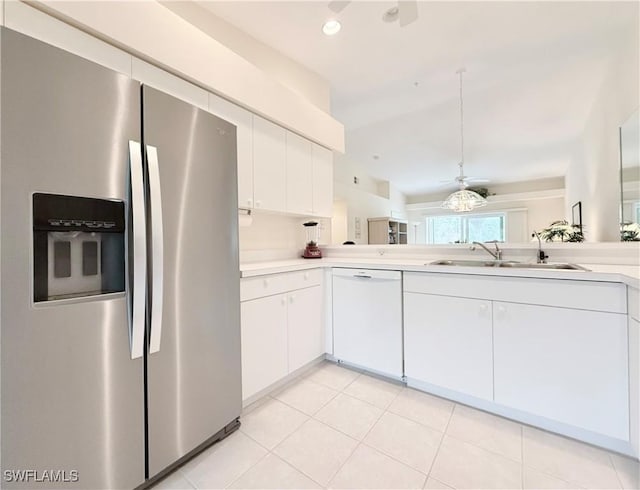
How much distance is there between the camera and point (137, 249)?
1094mm

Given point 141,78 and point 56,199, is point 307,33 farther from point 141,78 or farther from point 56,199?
point 56,199

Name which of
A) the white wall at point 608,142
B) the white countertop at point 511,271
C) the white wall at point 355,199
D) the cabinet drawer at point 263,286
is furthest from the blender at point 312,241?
the white wall at point 608,142

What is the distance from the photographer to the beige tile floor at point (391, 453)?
4.13ft

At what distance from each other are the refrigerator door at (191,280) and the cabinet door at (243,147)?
438 millimetres

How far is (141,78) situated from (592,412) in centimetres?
285

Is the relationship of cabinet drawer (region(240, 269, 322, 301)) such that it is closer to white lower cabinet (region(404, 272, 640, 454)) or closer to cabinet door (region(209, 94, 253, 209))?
cabinet door (region(209, 94, 253, 209))

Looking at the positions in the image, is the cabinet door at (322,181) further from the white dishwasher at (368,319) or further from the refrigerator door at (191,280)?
the refrigerator door at (191,280)

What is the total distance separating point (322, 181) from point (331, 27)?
1241 millimetres

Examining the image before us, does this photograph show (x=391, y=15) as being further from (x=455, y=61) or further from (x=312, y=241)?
(x=312, y=241)

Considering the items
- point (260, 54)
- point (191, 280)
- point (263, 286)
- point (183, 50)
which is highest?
point (260, 54)

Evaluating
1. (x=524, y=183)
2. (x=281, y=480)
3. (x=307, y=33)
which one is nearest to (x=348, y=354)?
(x=281, y=480)

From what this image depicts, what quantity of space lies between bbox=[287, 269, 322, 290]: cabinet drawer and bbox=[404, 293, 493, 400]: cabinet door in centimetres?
73

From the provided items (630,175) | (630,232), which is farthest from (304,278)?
(630,175)

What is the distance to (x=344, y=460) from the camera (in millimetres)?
1386
